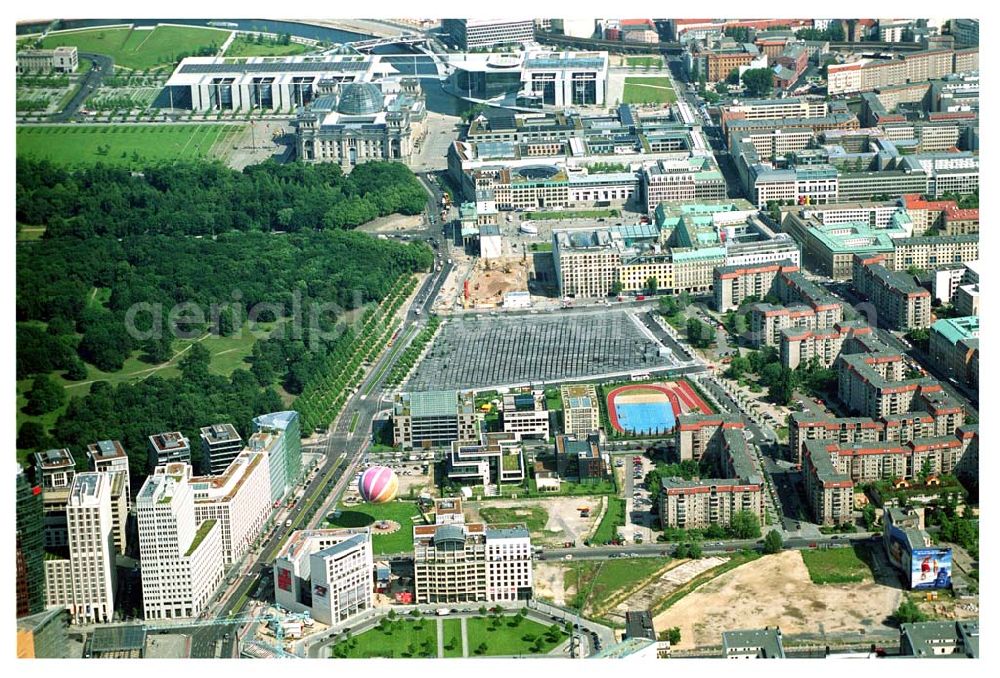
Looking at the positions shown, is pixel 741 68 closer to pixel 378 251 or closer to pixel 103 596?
pixel 378 251

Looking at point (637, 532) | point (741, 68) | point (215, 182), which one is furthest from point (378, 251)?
point (741, 68)

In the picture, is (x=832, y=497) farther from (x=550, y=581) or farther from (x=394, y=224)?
(x=394, y=224)

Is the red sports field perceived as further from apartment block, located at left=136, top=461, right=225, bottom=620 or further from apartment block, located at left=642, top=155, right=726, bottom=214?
apartment block, located at left=642, top=155, right=726, bottom=214

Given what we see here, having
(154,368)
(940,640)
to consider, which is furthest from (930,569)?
(154,368)

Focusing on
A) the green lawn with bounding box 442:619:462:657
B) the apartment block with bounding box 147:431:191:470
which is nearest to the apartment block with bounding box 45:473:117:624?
the apartment block with bounding box 147:431:191:470

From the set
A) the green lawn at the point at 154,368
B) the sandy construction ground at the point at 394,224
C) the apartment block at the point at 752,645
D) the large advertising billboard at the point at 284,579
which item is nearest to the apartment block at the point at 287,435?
the green lawn at the point at 154,368

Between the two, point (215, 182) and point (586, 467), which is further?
point (215, 182)
